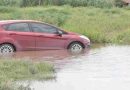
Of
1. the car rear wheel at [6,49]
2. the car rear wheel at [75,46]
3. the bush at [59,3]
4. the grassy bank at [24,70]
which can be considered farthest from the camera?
the bush at [59,3]

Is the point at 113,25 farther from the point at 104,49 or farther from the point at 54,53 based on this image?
the point at 54,53

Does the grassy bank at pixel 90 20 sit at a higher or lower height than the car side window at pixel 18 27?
lower

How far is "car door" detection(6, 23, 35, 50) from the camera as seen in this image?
76.2 ft

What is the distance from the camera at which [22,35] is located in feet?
76.9

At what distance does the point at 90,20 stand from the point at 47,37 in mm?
8983

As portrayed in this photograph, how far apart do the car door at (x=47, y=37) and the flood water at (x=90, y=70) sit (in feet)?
2.05

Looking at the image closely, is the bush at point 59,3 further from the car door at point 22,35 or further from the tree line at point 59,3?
the car door at point 22,35

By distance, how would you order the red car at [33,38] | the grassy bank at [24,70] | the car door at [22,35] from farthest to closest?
the car door at [22,35] < the red car at [33,38] < the grassy bank at [24,70]

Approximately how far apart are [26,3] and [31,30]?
23.4 metres

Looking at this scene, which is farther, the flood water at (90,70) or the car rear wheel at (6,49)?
the car rear wheel at (6,49)

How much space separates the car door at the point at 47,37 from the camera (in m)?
23.9

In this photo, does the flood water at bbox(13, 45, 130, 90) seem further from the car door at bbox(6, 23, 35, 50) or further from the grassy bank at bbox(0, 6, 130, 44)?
the grassy bank at bbox(0, 6, 130, 44)

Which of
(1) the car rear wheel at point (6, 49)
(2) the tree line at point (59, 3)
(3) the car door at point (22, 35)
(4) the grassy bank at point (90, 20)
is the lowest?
(2) the tree line at point (59, 3)

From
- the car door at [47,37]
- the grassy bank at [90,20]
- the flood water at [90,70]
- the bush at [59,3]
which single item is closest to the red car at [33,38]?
the car door at [47,37]
